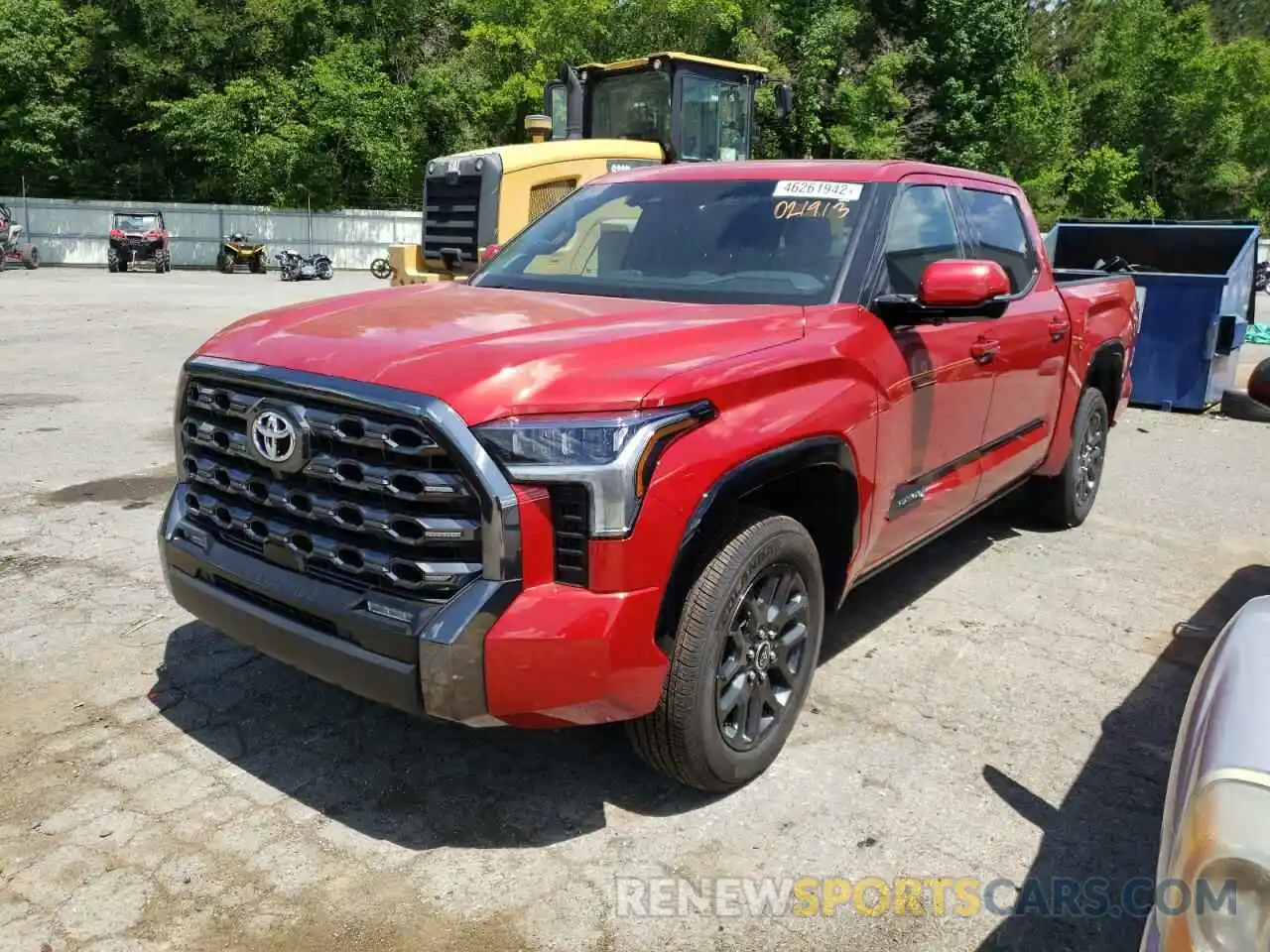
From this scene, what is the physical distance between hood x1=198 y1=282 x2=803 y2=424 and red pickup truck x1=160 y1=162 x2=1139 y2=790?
0.04 ft

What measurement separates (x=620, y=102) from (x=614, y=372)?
34.0 feet

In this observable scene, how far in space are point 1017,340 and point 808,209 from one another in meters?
1.34

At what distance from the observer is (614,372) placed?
8.95ft

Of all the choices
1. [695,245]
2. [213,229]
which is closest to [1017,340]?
[695,245]

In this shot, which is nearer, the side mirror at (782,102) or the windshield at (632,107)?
the side mirror at (782,102)

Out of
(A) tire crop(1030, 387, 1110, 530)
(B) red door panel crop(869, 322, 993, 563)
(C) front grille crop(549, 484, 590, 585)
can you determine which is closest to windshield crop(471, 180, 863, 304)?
(B) red door panel crop(869, 322, 993, 563)

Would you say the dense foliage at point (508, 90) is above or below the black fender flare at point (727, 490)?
above

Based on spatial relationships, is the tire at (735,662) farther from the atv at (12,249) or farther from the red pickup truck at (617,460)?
the atv at (12,249)

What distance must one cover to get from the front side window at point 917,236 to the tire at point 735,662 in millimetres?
1236

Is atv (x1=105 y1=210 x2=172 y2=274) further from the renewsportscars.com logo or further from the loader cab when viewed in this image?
the renewsportscars.com logo

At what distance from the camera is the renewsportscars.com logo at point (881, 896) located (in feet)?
9.00

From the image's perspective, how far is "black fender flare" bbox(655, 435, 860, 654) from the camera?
278cm

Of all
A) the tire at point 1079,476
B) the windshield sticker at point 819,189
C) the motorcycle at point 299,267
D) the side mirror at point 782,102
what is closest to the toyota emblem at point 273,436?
the windshield sticker at point 819,189

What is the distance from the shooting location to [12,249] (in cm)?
3094
